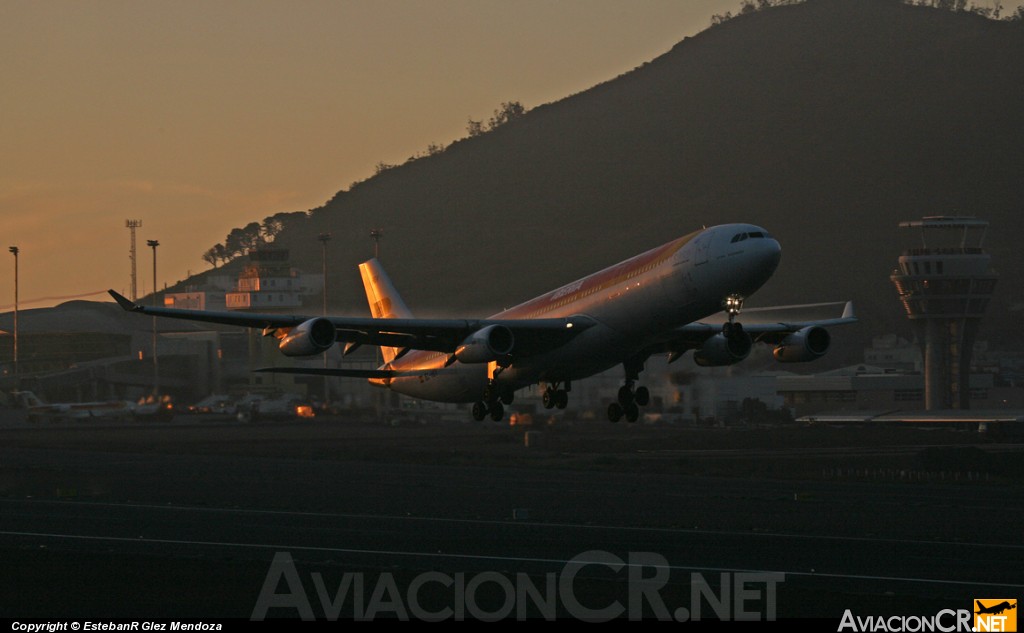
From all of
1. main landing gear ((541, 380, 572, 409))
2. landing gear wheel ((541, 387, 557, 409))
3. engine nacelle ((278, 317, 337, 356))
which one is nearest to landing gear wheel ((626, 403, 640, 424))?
main landing gear ((541, 380, 572, 409))

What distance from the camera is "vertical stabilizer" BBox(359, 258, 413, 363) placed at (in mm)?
77875

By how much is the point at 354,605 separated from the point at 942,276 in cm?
13926

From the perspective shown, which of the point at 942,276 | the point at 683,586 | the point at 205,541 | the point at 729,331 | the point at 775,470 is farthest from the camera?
the point at 942,276

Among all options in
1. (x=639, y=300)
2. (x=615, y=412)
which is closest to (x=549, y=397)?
(x=615, y=412)

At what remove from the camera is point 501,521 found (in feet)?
210

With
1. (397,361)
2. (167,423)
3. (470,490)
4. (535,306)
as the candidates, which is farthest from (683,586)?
(167,423)

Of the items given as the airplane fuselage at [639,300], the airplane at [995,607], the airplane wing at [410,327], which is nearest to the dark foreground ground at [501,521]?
the airplane at [995,607]

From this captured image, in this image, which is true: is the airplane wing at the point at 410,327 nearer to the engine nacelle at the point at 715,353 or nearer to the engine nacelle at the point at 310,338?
the engine nacelle at the point at 310,338

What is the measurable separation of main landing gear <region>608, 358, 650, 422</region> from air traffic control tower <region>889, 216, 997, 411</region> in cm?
10728

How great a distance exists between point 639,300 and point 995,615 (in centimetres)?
1932

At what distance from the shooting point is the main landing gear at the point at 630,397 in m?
62.2

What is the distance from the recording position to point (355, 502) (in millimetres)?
72188

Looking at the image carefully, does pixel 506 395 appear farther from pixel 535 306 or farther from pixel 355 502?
pixel 355 502

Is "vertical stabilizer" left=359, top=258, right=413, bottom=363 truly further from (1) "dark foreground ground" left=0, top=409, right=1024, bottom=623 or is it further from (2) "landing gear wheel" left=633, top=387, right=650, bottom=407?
(2) "landing gear wheel" left=633, top=387, right=650, bottom=407
